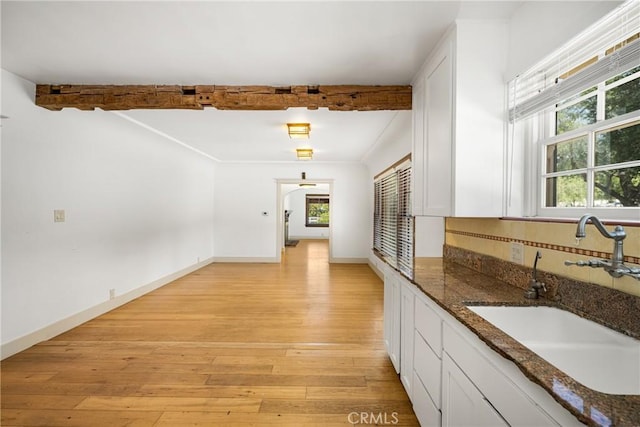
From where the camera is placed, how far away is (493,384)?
962 mm

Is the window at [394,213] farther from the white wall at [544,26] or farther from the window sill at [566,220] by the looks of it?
the white wall at [544,26]

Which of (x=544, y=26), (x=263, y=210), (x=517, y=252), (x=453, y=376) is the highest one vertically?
(x=544, y=26)

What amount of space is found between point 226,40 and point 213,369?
2.55m

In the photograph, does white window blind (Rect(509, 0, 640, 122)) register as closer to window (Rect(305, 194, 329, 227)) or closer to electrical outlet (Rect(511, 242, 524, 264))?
electrical outlet (Rect(511, 242, 524, 264))

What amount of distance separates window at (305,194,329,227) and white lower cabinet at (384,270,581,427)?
1152cm

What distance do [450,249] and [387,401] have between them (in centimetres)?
136

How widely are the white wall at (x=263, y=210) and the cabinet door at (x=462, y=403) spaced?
5734 mm

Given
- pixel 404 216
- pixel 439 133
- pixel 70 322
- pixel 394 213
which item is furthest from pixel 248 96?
pixel 70 322

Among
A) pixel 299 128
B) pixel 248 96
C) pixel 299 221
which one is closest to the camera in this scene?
pixel 248 96

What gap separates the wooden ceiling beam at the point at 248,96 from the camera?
8.77 feet

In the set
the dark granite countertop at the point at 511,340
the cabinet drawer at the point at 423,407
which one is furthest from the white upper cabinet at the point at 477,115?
the cabinet drawer at the point at 423,407

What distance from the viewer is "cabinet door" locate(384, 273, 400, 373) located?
2.18 meters

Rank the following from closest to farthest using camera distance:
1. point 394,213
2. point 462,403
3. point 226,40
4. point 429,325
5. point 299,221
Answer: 1. point 462,403
2. point 429,325
3. point 226,40
4. point 394,213
5. point 299,221

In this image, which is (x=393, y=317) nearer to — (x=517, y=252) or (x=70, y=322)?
(x=517, y=252)
